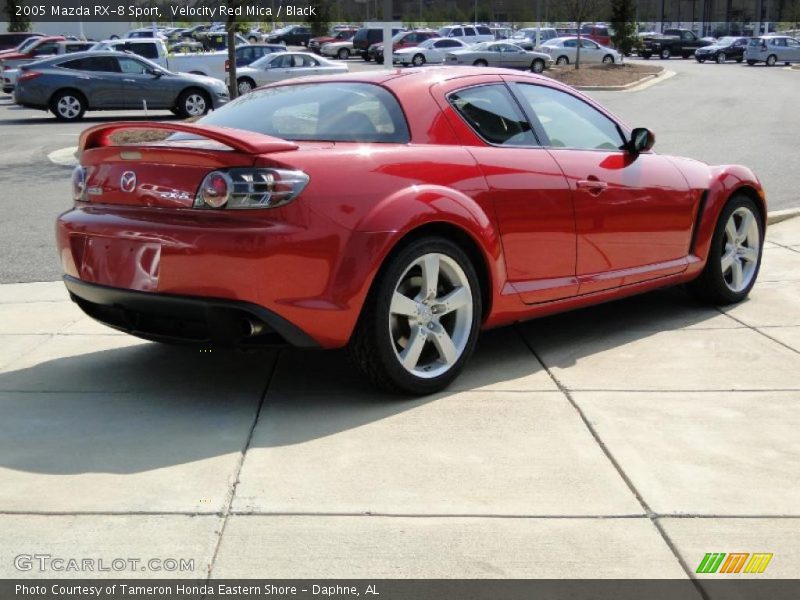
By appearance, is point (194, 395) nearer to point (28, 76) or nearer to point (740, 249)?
point (740, 249)

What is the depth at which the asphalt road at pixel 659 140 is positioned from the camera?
10000 millimetres

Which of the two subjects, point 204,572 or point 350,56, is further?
point 350,56

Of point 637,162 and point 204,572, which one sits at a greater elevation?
point 637,162

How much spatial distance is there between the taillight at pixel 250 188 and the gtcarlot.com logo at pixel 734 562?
2218 millimetres

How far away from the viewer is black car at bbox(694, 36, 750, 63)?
57594 mm

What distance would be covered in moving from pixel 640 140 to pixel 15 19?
181 feet

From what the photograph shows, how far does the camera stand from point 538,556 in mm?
3477

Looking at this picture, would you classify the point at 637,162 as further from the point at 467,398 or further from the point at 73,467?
the point at 73,467

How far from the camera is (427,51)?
48375mm

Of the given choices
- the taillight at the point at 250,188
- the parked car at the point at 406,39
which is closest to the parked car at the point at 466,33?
the parked car at the point at 406,39

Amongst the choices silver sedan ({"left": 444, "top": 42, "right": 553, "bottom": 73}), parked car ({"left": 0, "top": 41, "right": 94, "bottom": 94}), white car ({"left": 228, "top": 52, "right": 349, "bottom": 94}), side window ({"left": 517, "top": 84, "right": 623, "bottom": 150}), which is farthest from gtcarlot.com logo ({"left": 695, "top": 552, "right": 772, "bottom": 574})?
silver sedan ({"left": 444, "top": 42, "right": 553, "bottom": 73})

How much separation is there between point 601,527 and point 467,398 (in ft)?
4.95

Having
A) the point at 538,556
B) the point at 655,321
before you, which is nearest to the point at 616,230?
the point at 655,321
